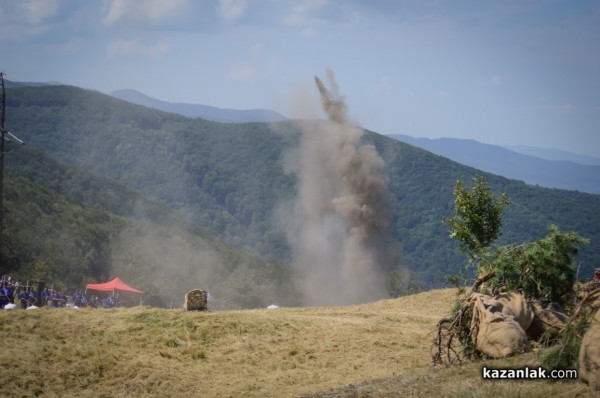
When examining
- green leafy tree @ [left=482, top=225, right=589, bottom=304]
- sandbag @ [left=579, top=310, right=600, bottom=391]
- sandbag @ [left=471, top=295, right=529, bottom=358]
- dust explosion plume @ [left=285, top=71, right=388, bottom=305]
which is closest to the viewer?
sandbag @ [left=579, top=310, right=600, bottom=391]

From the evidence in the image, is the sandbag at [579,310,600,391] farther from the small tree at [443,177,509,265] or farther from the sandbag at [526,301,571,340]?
the small tree at [443,177,509,265]

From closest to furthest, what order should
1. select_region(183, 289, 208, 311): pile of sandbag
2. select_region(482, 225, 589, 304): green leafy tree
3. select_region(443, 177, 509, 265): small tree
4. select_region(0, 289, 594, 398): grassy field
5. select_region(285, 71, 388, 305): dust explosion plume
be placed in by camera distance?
select_region(0, 289, 594, 398): grassy field < select_region(482, 225, 589, 304): green leafy tree < select_region(183, 289, 208, 311): pile of sandbag < select_region(443, 177, 509, 265): small tree < select_region(285, 71, 388, 305): dust explosion plume

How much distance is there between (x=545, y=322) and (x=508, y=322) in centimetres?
174

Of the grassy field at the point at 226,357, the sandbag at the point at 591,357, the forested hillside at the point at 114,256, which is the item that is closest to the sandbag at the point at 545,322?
the grassy field at the point at 226,357

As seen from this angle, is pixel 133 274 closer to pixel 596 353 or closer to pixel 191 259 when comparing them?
pixel 191 259

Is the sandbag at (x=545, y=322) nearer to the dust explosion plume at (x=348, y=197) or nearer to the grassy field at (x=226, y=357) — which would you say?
the grassy field at (x=226, y=357)

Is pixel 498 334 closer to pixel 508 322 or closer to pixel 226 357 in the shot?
pixel 508 322

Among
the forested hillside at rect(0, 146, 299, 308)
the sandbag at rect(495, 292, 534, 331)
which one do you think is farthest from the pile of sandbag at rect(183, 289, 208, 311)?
the forested hillside at rect(0, 146, 299, 308)

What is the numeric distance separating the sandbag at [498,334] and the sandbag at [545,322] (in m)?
1.21

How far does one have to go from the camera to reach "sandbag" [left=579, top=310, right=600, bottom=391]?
12742 millimetres

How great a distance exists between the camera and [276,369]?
2145 cm

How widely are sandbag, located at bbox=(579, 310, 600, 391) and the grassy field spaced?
0.27 metres

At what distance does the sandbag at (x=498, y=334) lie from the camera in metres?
17.2

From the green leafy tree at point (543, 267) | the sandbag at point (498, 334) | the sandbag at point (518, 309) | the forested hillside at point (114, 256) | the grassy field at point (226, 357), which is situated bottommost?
the forested hillside at point (114, 256)
